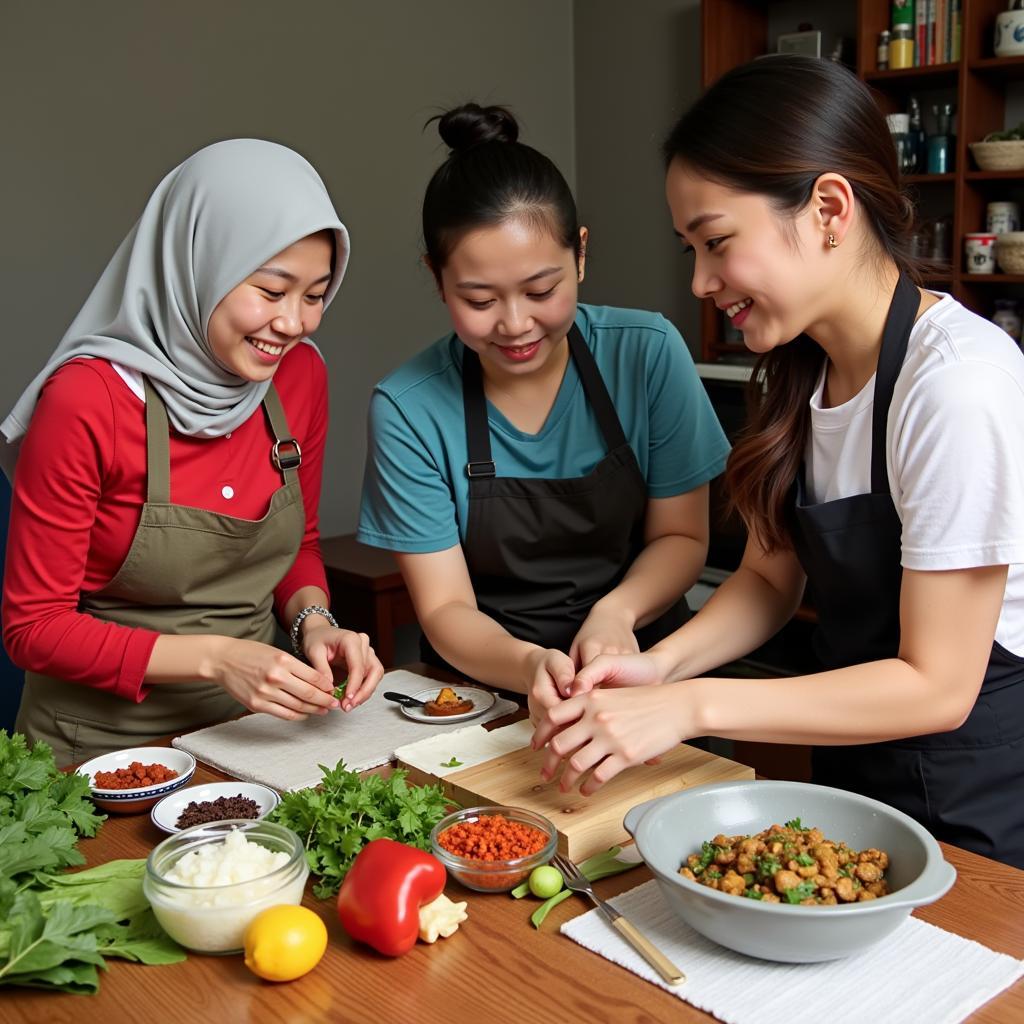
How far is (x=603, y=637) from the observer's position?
68.7 inches

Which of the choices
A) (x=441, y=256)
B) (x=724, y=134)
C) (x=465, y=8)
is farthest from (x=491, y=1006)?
(x=465, y=8)

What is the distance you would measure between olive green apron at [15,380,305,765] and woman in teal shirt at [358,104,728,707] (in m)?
0.25

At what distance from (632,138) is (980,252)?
1694mm

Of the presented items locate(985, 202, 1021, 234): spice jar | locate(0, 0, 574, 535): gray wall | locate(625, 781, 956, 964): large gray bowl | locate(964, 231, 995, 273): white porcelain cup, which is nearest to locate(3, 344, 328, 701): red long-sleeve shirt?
locate(625, 781, 956, 964): large gray bowl

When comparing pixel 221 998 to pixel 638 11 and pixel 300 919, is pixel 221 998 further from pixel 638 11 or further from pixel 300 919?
pixel 638 11

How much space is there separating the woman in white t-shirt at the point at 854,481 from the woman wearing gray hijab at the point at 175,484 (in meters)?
0.61

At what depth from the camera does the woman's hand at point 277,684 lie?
1682 millimetres

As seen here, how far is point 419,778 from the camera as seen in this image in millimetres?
1558

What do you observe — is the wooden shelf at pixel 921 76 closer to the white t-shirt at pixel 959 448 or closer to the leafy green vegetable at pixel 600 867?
the white t-shirt at pixel 959 448

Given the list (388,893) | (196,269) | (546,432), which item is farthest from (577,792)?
(196,269)

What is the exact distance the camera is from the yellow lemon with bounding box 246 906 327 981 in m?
1.10

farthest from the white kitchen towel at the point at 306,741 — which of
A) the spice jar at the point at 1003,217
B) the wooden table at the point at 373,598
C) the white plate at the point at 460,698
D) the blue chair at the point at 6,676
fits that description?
the spice jar at the point at 1003,217

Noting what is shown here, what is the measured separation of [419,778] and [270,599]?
0.64 meters

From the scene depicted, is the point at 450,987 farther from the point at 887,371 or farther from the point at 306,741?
the point at 887,371
